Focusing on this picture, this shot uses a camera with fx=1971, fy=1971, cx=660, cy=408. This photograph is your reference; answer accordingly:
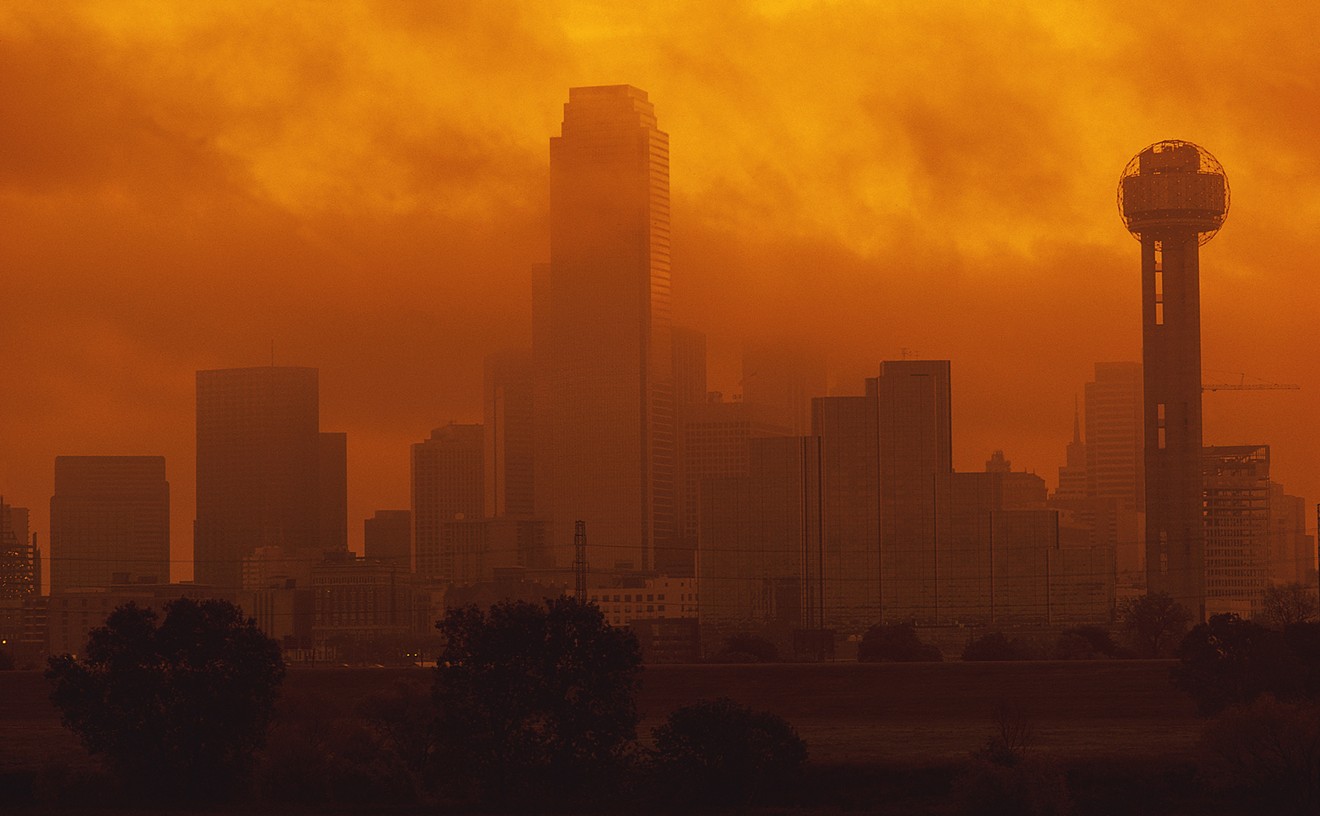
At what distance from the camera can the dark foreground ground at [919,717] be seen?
74.8m

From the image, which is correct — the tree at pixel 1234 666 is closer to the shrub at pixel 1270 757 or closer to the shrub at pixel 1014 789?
the shrub at pixel 1270 757

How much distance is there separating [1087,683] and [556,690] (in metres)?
50.0

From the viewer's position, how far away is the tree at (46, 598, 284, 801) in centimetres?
7600

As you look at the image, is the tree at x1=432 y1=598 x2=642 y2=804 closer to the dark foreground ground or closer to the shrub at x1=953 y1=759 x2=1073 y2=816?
the dark foreground ground

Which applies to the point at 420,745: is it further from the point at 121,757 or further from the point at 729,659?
the point at 729,659

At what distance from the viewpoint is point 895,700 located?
114 metres

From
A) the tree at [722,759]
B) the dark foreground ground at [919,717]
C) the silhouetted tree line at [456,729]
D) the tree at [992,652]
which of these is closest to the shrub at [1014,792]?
the dark foreground ground at [919,717]

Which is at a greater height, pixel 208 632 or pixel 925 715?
pixel 208 632

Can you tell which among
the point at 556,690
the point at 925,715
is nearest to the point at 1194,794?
the point at 556,690

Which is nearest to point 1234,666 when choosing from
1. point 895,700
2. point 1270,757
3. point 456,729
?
point 1270,757

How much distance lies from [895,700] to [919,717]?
237 inches

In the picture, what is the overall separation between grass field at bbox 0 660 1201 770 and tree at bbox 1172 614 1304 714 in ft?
6.58

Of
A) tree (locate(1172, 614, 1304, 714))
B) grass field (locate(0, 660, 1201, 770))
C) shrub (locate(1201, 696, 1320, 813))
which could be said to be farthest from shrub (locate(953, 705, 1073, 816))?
tree (locate(1172, 614, 1304, 714))

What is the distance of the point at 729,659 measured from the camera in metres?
184
